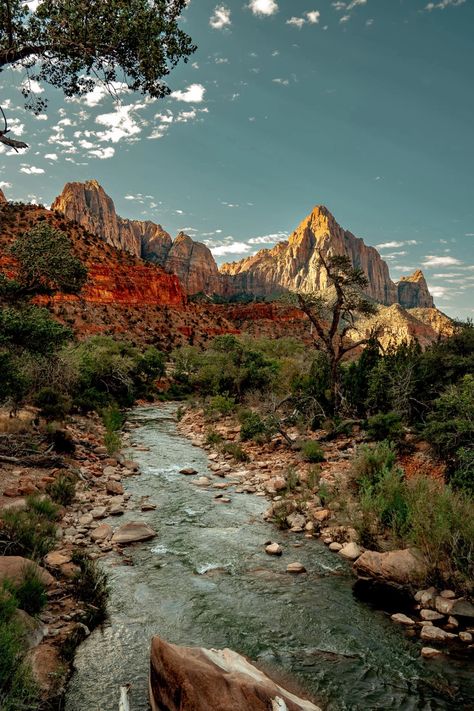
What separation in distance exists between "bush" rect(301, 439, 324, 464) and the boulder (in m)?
8.53

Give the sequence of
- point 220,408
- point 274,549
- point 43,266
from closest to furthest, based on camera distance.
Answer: point 274,549 → point 43,266 → point 220,408

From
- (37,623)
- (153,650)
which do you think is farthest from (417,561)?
(37,623)

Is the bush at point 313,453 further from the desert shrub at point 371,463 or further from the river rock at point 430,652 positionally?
the river rock at point 430,652

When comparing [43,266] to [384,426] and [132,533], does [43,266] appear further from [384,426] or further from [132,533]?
[384,426]

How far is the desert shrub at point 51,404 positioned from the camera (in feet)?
56.3

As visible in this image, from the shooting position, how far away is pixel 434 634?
572cm

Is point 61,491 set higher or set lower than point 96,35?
lower

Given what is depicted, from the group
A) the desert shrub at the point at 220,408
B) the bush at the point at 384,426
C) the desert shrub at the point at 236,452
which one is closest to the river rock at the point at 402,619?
the bush at the point at 384,426

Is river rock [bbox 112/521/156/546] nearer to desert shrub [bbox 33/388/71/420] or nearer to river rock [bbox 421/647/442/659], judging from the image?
river rock [bbox 421/647/442/659]

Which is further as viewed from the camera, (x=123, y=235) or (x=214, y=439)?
(x=123, y=235)

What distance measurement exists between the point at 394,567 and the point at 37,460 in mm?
9081

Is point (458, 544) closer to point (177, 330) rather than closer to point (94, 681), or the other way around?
point (94, 681)

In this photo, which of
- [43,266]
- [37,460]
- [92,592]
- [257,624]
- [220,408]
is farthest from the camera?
[220,408]

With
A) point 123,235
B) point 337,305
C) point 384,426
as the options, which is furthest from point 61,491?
point 123,235
